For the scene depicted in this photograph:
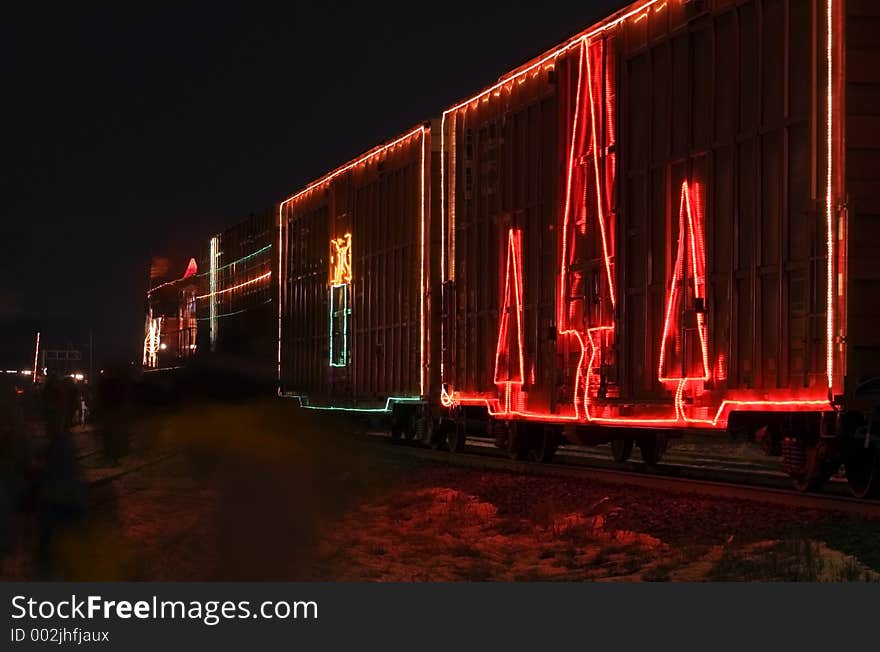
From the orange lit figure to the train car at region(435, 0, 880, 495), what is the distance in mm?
6385

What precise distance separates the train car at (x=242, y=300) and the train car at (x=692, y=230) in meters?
14.0

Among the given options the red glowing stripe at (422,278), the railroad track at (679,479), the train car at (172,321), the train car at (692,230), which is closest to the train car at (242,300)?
the train car at (172,321)

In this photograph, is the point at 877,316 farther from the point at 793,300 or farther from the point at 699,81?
the point at 699,81

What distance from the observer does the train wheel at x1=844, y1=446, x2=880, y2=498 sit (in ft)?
40.0

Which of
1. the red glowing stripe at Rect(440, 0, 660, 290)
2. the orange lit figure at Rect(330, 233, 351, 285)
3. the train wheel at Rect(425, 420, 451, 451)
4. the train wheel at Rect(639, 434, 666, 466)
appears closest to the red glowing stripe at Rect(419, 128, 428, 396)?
the red glowing stripe at Rect(440, 0, 660, 290)

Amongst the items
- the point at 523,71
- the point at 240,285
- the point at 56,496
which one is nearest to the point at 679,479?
the point at 523,71

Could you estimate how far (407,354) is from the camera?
20.5m

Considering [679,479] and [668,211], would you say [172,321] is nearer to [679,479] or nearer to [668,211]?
[679,479]

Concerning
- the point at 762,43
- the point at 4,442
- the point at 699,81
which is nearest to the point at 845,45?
the point at 762,43

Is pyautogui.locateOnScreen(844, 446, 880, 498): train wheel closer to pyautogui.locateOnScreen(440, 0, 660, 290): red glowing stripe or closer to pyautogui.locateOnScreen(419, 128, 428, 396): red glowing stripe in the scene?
pyautogui.locateOnScreen(440, 0, 660, 290): red glowing stripe

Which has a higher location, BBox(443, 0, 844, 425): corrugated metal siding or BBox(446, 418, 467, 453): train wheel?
BBox(443, 0, 844, 425): corrugated metal siding

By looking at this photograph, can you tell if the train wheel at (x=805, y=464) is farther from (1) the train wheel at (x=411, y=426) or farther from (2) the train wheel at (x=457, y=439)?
(1) the train wheel at (x=411, y=426)

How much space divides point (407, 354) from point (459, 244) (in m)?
2.64

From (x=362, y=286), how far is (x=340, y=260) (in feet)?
4.75
